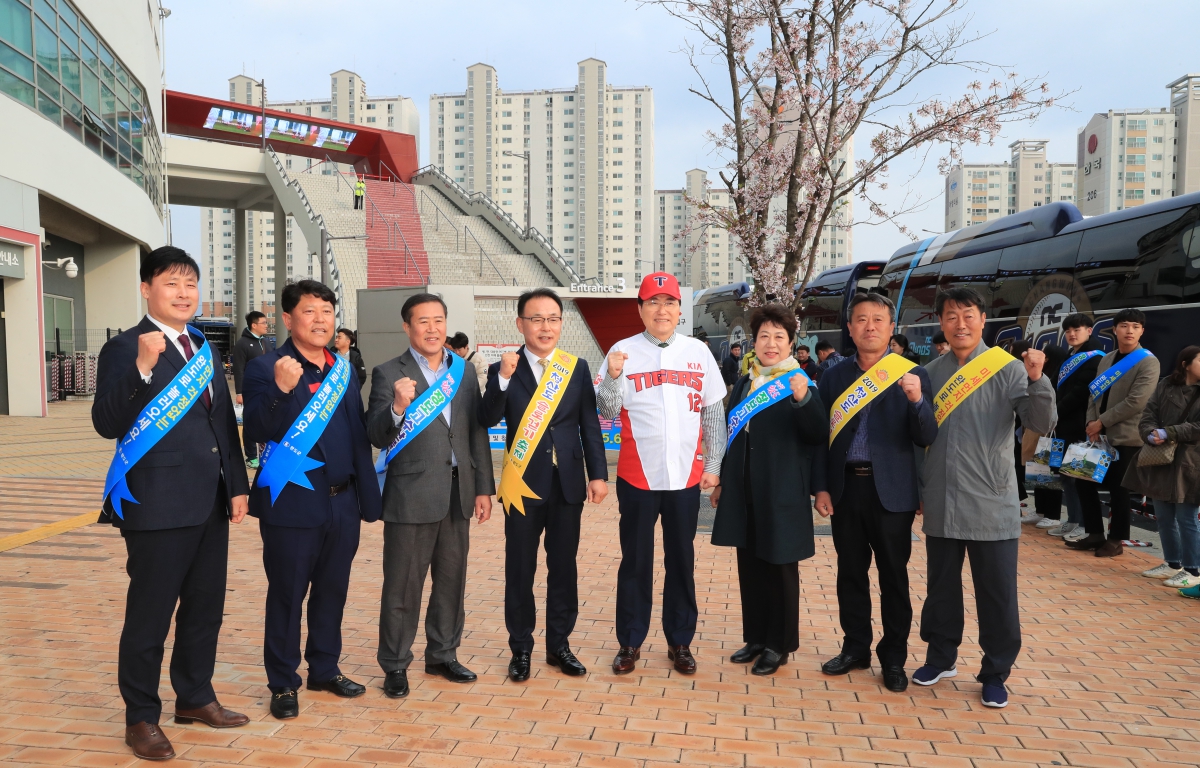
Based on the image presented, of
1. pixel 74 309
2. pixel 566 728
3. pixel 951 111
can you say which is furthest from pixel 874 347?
pixel 74 309

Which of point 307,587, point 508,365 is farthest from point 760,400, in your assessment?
point 307,587

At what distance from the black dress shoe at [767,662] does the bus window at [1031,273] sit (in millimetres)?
7726

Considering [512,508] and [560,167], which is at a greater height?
[560,167]

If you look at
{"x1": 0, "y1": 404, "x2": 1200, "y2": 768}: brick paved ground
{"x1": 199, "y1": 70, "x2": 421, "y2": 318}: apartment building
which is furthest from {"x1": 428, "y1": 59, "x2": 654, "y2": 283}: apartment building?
{"x1": 0, "y1": 404, "x2": 1200, "y2": 768}: brick paved ground

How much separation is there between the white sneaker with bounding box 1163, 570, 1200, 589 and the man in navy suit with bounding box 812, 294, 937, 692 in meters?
3.18

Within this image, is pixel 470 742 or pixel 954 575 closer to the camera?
pixel 470 742

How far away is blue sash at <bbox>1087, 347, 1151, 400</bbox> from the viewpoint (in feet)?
22.4

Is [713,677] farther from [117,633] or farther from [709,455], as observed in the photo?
[117,633]

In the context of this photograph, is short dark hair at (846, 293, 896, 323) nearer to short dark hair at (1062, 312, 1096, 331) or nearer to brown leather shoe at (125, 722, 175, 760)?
brown leather shoe at (125, 722, 175, 760)

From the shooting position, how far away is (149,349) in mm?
3229

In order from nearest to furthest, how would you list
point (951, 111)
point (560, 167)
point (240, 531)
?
point (240, 531) < point (951, 111) < point (560, 167)

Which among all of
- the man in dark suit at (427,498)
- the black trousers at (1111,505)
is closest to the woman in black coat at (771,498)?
the man in dark suit at (427,498)

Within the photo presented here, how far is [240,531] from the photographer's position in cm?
804

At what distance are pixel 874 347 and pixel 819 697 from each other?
1.73m
